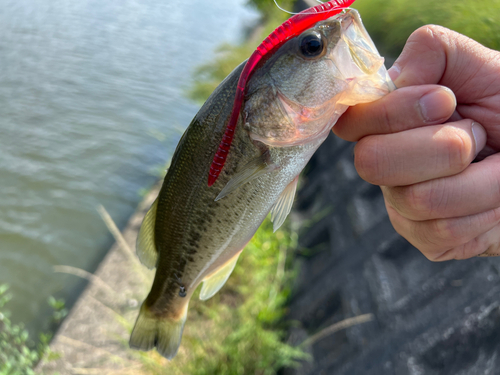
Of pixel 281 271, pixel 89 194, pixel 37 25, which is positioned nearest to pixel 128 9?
pixel 37 25

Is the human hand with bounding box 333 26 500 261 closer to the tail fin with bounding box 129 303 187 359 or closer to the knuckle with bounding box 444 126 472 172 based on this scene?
the knuckle with bounding box 444 126 472 172

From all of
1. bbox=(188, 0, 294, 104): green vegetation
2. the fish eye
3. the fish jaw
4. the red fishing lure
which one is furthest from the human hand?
bbox=(188, 0, 294, 104): green vegetation

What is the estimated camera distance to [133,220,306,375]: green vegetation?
285cm

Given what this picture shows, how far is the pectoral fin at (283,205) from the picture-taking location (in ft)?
5.07

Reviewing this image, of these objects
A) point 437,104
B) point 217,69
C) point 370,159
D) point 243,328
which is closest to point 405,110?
point 437,104

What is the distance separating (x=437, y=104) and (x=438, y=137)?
0.40 ft

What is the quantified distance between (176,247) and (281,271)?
2.30m

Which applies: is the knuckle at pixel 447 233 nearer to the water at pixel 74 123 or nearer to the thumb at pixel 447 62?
the thumb at pixel 447 62

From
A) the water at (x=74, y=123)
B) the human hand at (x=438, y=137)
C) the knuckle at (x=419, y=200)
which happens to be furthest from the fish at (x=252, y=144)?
the water at (x=74, y=123)

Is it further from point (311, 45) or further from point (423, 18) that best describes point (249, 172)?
point (423, 18)

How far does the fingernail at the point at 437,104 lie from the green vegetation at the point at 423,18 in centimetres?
206

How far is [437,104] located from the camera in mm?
1225

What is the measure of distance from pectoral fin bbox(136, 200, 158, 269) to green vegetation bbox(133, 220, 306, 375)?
4.82 feet

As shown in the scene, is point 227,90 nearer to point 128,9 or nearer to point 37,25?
point 37,25
